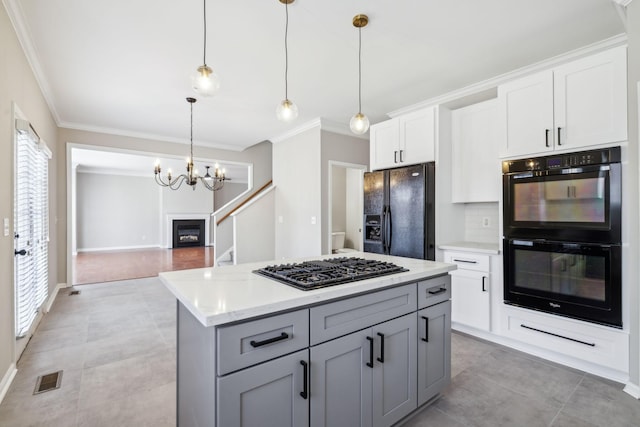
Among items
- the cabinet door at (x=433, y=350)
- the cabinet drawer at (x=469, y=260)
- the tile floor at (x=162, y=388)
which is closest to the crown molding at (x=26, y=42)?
the tile floor at (x=162, y=388)

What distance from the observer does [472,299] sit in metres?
3.05

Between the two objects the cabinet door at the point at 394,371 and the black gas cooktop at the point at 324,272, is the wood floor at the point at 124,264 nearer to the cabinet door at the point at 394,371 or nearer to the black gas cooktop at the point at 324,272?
the black gas cooktop at the point at 324,272

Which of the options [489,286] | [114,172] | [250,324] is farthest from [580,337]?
[114,172]

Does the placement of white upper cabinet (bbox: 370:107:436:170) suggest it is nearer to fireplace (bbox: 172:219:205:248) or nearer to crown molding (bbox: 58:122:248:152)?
crown molding (bbox: 58:122:248:152)

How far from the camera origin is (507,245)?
9.14 feet

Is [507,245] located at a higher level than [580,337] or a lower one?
higher

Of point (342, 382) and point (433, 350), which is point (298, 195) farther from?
point (342, 382)

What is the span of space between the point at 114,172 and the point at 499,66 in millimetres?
10783

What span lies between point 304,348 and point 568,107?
Result: 106 inches

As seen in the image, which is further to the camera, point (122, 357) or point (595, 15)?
point (122, 357)

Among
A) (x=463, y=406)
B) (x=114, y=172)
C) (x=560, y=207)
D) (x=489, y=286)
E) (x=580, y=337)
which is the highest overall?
(x=114, y=172)

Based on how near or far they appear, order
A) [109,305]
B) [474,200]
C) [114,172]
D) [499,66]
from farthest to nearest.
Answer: [114,172] → [109,305] → [474,200] → [499,66]

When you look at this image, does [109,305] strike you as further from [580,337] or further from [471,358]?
[580,337]

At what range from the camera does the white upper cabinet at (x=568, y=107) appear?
2.23 meters
